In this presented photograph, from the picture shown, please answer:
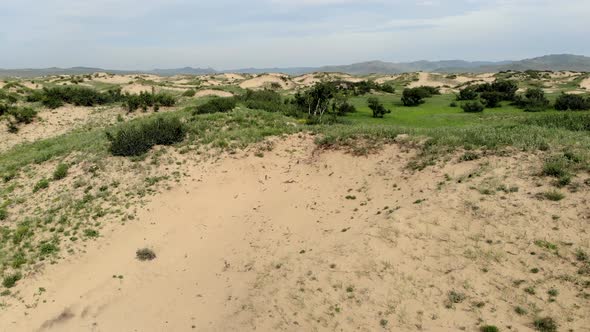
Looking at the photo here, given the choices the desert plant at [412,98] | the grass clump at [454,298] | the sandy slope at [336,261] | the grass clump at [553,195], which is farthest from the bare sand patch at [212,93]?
the grass clump at [454,298]

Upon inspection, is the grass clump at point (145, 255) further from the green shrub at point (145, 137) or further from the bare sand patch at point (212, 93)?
the bare sand patch at point (212, 93)

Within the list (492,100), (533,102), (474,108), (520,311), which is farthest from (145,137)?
(533,102)

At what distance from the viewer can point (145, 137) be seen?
19891mm

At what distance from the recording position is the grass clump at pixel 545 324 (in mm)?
7988

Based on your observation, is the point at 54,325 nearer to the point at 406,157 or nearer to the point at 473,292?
the point at 473,292

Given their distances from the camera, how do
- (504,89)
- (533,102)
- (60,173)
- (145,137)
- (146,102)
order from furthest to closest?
(504,89), (146,102), (533,102), (145,137), (60,173)

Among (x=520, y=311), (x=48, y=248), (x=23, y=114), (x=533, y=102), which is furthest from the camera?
(x=533, y=102)

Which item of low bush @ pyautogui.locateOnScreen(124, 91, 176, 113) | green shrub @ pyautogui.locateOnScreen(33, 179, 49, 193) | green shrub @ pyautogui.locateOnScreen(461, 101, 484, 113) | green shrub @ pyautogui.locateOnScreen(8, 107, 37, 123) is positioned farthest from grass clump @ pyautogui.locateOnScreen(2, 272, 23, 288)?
green shrub @ pyautogui.locateOnScreen(461, 101, 484, 113)

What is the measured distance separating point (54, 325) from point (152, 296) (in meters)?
2.70

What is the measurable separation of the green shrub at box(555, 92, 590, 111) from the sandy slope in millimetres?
22105

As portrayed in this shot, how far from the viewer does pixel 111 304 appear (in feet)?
38.5

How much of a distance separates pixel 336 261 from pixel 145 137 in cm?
1313

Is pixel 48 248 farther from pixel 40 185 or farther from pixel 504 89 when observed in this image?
pixel 504 89

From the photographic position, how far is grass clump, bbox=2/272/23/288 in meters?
12.1
